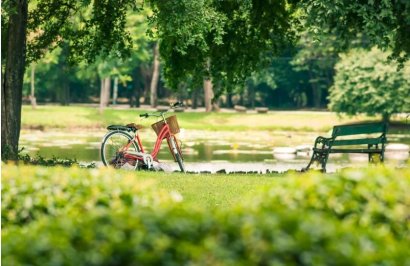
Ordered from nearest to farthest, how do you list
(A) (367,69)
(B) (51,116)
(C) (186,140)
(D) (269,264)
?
(D) (269,264) → (C) (186,140) → (B) (51,116) → (A) (367,69)

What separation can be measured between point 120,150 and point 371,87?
119ft

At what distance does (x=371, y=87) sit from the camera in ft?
170

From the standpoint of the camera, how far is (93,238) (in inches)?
213

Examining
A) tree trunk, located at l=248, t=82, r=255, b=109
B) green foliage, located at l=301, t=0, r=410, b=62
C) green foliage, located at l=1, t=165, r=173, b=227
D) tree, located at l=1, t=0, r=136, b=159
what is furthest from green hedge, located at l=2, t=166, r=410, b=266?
tree trunk, located at l=248, t=82, r=255, b=109

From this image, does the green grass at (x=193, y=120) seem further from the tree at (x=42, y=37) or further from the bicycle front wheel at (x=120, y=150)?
the bicycle front wheel at (x=120, y=150)

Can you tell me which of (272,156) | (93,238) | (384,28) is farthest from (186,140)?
(93,238)

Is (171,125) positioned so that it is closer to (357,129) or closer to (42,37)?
(357,129)

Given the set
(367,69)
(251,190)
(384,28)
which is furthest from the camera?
(367,69)

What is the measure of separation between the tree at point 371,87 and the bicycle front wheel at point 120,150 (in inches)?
1365

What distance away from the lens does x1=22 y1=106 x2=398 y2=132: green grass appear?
48781 millimetres

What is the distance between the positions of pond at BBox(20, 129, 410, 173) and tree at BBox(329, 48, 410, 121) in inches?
187

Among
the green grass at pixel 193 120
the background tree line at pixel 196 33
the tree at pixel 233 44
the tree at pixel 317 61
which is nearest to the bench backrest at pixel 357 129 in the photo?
the background tree line at pixel 196 33

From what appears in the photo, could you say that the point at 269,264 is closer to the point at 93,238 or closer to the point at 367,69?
the point at 93,238

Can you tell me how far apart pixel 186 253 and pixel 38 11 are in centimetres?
1567
